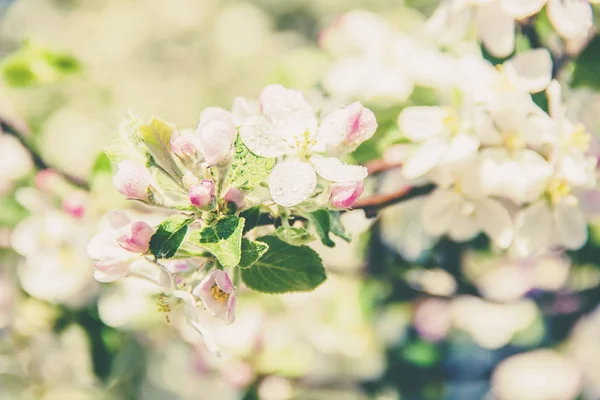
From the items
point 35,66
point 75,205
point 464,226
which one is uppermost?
point 464,226

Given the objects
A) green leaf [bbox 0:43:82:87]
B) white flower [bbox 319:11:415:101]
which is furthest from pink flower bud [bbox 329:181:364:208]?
green leaf [bbox 0:43:82:87]

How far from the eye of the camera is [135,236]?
63 centimetres

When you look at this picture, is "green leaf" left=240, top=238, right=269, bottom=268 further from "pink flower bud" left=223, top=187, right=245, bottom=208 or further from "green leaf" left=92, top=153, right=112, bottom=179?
"green leaf" left=92, top=153, right=112, bottom=179

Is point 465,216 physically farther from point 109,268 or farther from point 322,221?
point 109,268

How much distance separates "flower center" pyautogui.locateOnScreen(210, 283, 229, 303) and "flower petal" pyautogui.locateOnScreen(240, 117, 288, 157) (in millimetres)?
136

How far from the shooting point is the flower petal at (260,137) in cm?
65

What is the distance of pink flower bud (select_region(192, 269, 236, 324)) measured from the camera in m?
0.62

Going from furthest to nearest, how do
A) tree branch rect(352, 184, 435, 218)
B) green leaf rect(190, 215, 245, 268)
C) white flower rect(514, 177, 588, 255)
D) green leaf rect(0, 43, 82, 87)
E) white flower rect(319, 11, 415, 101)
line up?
green leaf rect(0, 43, 82, 87) < white flower rect(319, 11, 415, 101) < white flower rect(514, 177, 588, 255) < tree branch rect(352, 184, 435, 218) < green leaf rect(190, 215, 245, 268)

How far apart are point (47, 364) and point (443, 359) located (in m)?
0.86

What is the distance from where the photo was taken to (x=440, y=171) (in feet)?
2.82

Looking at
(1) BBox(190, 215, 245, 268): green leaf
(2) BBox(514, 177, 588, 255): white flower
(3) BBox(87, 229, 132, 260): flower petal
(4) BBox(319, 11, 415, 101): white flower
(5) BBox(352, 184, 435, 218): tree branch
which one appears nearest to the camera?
(1) BBox(190, 215, 245, 268): green leaf

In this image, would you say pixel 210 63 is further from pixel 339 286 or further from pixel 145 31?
pixel 339 286

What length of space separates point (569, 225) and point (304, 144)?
0.42 metres

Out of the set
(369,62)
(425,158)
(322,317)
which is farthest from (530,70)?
(322,317)
